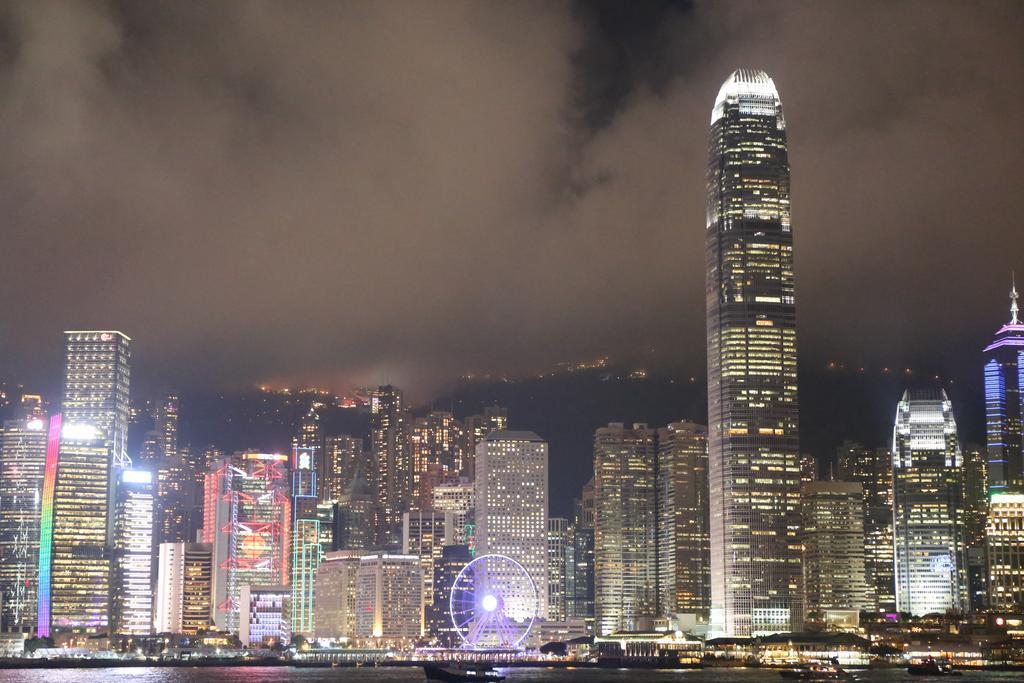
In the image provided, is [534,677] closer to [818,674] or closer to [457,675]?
[457,675]

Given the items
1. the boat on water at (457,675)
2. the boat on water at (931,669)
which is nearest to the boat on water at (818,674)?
the boat on water at (931,669)

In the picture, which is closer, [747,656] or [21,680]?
[21,680]

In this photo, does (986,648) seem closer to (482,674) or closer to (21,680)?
(482,674)

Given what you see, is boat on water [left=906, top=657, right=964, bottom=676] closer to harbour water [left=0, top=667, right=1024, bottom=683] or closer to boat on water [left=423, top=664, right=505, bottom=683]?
harbour water [left=0, top=667, right=1024, bottom=683]

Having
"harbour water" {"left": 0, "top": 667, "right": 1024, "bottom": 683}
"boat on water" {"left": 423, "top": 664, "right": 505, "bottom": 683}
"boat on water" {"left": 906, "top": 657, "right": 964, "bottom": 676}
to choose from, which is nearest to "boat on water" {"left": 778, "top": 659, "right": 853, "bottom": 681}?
"harbour water" {"left": 0, "top": 667, "right": 1024, "bottom": 683}

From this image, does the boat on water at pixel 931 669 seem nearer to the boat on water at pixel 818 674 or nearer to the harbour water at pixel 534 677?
the harbour water at pixel 534 677

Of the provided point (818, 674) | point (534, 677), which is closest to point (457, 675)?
point (534, 677)

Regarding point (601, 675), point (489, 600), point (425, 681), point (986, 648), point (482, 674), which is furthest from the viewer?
point (489, 600)

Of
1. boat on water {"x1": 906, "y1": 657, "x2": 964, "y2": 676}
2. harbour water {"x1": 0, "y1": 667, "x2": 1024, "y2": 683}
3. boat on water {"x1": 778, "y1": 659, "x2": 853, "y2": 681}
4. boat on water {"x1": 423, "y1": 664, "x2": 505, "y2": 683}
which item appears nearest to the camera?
boat on water {"x1": 423, "y1": 664, "x2": 505, "y2": 683}

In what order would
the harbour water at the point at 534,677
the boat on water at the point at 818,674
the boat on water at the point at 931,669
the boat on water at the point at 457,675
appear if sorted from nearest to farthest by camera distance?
1. the boat on water at the point at 457,675
2. the boat on water at the point at 818,674
3. the harbour water at the point at 534,677
4. the boat on water at the point at 931,669

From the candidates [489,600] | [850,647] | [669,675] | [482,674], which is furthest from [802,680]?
[489,600]

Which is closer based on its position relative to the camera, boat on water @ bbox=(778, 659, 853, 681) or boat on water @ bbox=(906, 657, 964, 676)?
boat on water @ bbox=(778, 659, 853, 681)
